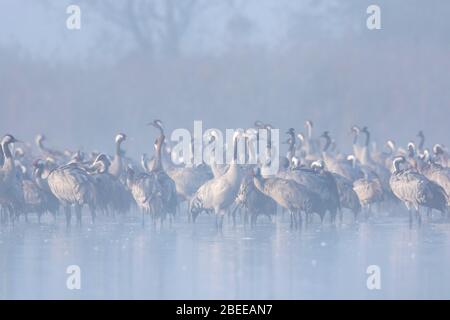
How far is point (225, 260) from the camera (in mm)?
11852

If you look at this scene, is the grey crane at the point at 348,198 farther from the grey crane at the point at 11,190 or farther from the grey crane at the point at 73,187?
the grey crane at the point at 11,190

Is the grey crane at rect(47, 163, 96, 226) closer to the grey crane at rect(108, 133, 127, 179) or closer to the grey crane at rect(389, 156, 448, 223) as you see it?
the grey crane at rect(108, 133, 127, 179)

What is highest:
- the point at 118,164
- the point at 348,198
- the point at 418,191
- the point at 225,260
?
the point at 118,164

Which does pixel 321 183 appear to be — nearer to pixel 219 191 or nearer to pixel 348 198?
pixel 348 198

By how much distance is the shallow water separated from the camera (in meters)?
10.1

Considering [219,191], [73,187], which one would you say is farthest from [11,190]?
[219,191]

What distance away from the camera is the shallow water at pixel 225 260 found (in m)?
10.1

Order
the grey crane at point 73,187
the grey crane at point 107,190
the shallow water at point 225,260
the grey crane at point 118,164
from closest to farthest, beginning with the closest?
the shallow water at point 225,260 < the grey crane at point 73,187 < the grey crane at point 107,190 < the grey crane at point 118,164

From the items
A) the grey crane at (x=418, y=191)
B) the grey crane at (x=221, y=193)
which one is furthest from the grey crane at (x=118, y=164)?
the grey crane at (x=418, y=191)

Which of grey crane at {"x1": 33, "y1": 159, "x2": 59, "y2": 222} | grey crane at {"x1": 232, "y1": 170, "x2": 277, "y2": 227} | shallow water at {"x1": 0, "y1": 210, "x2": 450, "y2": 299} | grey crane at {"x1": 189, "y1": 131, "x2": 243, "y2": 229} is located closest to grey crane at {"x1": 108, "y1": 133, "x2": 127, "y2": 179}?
grey crane at {"x1": 33, "y1": 159, "x2": 59, "y2": 222}

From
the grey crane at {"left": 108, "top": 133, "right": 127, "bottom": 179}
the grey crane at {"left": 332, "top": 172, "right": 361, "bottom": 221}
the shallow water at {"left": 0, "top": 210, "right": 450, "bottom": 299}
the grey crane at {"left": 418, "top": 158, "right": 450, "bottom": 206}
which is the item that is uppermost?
the grey crane at {"left": 108, "top": 133, "right": 127, "bottom": 179}
